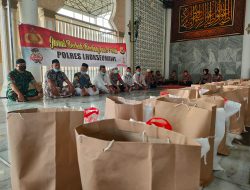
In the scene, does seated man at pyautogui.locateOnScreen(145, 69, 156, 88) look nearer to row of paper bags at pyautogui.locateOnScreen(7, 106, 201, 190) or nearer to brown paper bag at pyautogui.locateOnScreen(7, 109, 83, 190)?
row of paper bags at pyautogui.locateOnScreen(7, 106, 201, 190)

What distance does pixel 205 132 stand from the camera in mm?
825

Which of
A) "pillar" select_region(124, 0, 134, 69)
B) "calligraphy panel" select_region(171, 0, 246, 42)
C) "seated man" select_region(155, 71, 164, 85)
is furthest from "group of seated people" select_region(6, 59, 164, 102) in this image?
"calligraphy panel" select_region(171, 0, 246, 42)

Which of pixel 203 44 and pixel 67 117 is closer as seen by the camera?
pixel 67 117

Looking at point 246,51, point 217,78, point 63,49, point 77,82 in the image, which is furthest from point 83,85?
point 246,51

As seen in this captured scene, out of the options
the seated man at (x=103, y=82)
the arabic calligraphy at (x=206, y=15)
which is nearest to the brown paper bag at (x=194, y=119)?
the seated man at (x=103, y=82)

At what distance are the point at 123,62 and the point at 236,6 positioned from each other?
4503 millimetres

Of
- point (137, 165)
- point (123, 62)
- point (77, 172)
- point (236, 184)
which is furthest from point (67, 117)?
point (123, 62)

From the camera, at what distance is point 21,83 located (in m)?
3.55

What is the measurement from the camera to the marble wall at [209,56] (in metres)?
7.20

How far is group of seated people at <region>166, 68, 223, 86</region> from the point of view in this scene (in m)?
7.17

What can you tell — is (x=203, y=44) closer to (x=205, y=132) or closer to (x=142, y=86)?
(x=142, y=86)

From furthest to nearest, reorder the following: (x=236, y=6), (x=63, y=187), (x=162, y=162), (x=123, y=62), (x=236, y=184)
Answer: (x=236, y=6)
(x=123, y=62)
(x=236, y=184)
(x=63, y=187)
(x=162, y=162)

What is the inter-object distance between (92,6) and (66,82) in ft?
27.7

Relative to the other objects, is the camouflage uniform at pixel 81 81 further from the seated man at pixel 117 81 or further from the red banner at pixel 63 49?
the seated man at pixel 117 81
